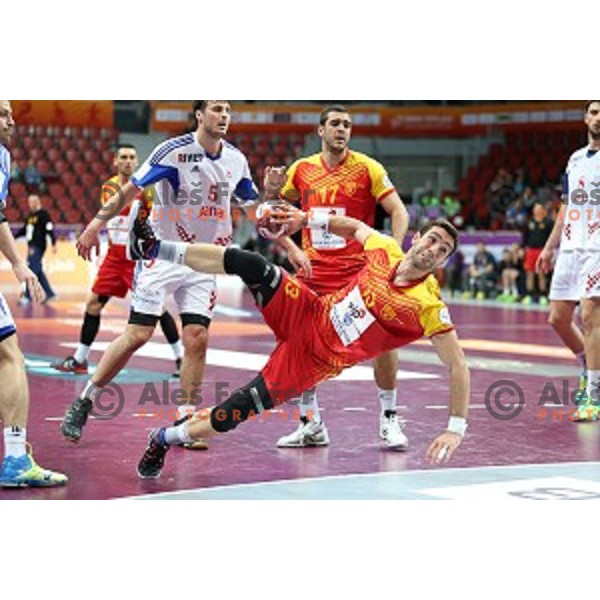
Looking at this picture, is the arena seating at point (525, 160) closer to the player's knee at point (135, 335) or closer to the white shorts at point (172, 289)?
the white shorts at point (172, 289)

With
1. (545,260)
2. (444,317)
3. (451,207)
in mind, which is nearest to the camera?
(444,317)

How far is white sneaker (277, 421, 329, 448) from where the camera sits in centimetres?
764

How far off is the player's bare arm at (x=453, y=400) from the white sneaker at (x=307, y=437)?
198cm

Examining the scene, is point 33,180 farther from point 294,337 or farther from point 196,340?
point 294,337

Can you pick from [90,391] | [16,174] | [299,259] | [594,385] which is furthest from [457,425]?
[16,174]

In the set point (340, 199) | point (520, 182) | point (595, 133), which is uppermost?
point (520, 182)

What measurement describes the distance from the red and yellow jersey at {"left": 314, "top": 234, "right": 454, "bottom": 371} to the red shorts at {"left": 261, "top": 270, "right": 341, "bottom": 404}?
0.04m

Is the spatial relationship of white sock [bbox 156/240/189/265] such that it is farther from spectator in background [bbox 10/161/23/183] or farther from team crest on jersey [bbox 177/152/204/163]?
spectator in background [bbox 10/161/23/183]

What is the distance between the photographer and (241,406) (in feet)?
19.8

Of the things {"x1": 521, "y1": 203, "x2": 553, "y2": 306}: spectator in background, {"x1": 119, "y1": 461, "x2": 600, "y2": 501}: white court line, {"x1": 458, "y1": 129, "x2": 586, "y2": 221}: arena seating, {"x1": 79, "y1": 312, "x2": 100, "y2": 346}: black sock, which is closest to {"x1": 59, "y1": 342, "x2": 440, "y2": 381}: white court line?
{"x1": 79, "y1": 312, "x2": 100, "y2": 346}: black sock

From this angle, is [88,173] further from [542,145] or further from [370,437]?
[370,437]

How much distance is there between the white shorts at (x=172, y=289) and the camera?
7.55 m

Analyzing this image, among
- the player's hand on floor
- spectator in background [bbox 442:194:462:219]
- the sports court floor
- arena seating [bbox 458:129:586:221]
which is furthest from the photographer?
arena seating [bbox 458:129:586:221]

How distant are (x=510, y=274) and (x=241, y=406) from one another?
65.1 ft
